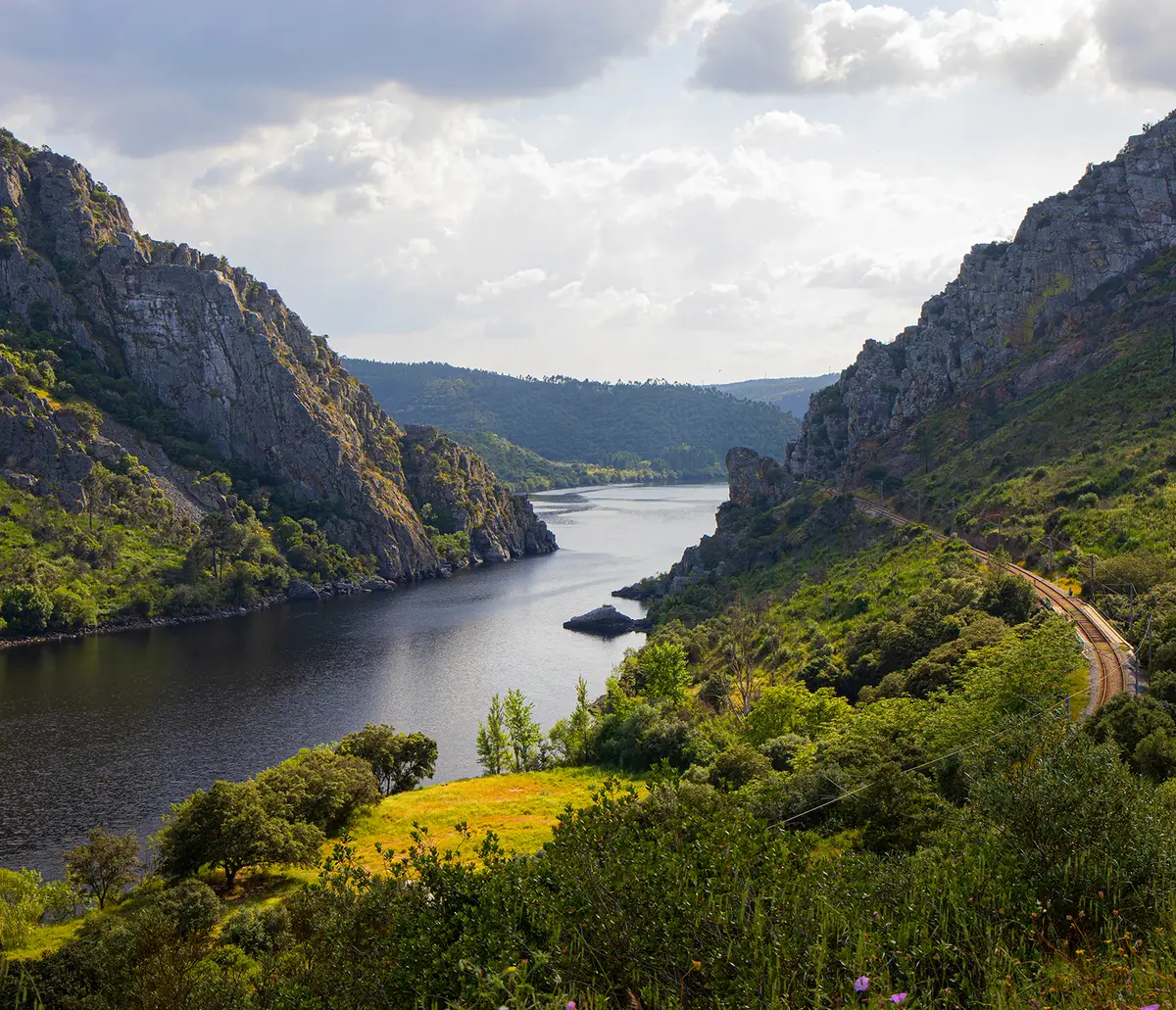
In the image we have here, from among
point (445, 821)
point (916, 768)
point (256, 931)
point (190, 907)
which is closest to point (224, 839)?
point (190, 907)

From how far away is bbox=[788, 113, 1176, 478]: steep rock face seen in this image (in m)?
130

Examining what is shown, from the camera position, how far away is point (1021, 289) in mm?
136500

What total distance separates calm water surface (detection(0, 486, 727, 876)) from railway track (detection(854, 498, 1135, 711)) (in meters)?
45.9

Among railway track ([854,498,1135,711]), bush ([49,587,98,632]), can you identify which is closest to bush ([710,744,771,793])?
railway track ([854,498,1135,711])

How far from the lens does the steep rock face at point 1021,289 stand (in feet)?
427

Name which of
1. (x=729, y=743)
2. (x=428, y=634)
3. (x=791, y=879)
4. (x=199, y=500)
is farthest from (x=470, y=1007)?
(x=199, y=500)

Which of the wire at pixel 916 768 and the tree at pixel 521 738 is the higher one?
the wire at pixel 916 768

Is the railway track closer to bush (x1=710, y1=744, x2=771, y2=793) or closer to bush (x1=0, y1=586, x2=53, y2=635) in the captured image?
bush (x1=710, y1=744, x2=771, y2=793)

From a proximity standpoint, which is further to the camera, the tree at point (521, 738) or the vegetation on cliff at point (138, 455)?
the vegetation on cliff at point (138, 455)

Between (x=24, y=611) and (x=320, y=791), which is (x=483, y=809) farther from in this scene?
(x=24, y=611)

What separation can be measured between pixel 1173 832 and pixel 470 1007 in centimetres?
1296

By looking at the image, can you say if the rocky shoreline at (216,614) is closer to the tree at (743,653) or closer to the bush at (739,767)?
the tree at (743,653)

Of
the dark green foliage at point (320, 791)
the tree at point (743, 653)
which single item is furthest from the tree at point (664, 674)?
the dark green foliage at point (320, 791)

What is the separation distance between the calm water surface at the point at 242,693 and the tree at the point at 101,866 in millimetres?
9741
